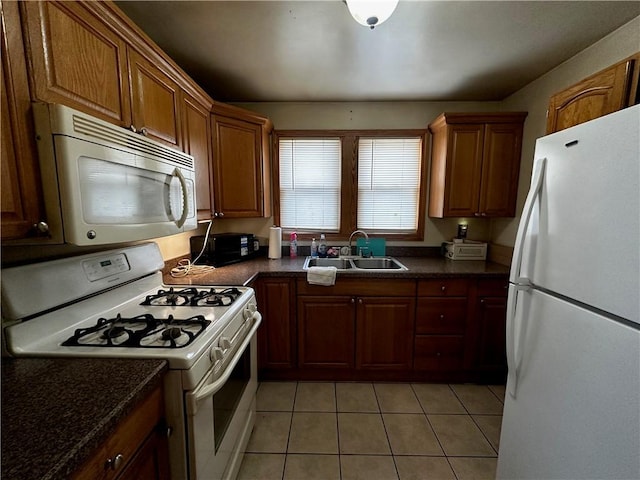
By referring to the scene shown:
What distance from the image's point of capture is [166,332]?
96 centimetres

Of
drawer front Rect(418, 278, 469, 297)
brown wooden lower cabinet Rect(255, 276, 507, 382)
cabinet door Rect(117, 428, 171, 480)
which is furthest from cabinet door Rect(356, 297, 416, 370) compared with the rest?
cabinet door Rect(117, 428, 171, 480)

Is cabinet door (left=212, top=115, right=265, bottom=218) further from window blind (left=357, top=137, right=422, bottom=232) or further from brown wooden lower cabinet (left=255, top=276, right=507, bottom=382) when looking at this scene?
window blind (left=357, top=137, right=422, bottom=232)

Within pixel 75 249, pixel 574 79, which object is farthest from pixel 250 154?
pixel 574 79

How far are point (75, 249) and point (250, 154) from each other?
1381 millimetres

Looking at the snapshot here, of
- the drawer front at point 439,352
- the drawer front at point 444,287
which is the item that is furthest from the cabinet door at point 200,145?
the drawer front at point 439,352

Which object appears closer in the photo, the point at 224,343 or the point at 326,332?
the point at 224,343

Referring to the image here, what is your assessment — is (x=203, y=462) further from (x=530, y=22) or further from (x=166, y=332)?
(x=530, y=22)

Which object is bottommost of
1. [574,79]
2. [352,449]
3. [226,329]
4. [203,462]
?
[352,449]

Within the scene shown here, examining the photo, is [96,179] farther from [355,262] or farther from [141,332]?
[355,262]

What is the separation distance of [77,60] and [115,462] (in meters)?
1.22

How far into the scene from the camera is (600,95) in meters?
1.10

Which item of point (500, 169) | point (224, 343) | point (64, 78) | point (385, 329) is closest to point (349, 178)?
point (500, 169)

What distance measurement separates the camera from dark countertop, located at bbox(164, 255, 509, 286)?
1.76 meters

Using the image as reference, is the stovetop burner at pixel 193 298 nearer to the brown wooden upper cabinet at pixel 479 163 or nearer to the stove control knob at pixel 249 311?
the stove control knob at pixel 249 311
